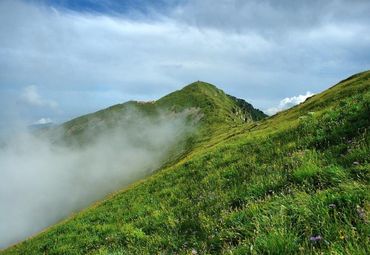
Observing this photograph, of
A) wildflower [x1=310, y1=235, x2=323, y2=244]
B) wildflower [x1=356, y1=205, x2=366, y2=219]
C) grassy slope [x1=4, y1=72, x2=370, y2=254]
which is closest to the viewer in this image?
wildflower [x1=310, y1=235, x2=323, y2=244]

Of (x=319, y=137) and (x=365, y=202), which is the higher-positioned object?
(x=319, y=137)

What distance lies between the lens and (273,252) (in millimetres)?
6055

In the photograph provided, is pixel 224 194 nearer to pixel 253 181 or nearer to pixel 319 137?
pixel 253 181

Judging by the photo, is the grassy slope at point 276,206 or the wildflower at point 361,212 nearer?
the wildflower at point 361,212

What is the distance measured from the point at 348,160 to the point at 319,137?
4.07 meters

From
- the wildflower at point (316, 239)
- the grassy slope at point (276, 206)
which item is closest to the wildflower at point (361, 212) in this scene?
the grassy slope at point (276, 206)

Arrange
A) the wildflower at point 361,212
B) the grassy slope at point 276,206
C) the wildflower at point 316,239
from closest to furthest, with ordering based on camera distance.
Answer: the wildflower at point 316,239 < the wildflower at point 361,212 < the grassy slope at point 276,206

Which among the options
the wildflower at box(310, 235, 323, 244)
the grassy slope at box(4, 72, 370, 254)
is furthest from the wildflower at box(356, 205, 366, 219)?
the wildflower at box(310, 235, 323, 244)

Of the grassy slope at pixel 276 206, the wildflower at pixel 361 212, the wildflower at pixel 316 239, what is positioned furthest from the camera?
the grassy slope at pixel 276 206

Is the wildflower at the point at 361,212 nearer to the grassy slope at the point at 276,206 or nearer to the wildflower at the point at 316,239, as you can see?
the grassy slope at the point at 276,206

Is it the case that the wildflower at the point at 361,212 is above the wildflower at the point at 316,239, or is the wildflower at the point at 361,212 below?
above

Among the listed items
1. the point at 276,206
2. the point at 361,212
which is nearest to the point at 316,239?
the point at 361,212

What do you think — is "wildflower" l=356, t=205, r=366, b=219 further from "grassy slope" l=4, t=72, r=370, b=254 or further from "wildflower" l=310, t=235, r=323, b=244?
"wildflower" l=310, t=235, r=323, b=244

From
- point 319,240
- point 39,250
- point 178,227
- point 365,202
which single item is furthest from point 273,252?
point 39,250
